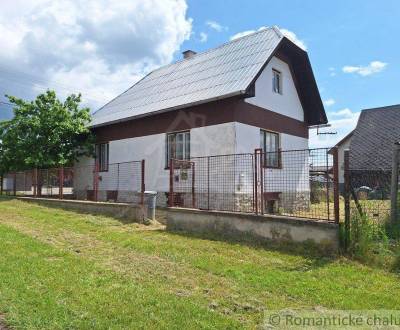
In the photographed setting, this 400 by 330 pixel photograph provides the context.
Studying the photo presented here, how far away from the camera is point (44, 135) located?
17.8 metres

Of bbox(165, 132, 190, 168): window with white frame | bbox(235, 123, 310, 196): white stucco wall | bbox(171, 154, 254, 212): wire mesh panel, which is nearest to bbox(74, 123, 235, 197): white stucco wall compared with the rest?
bbox(165, 132, 190, 168): window with white frame

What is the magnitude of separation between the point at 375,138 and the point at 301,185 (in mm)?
18666

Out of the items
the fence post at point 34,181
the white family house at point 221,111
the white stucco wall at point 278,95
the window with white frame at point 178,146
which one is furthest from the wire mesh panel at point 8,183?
the white stucco wall at point 278,95

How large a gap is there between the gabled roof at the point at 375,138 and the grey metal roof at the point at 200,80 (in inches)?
557

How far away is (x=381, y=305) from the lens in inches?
180

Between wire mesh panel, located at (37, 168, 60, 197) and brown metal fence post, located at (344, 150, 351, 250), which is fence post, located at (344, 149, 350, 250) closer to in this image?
brown metal fence post, located at (344, 150, 351, 250)

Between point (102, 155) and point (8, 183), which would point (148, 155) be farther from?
point (8, 183)

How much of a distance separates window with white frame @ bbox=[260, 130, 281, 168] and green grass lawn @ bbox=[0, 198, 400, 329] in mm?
5745

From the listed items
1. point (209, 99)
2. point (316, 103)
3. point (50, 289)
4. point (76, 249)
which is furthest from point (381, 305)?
point (316, 103)

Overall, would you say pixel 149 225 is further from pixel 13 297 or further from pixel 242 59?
pixel 242 59

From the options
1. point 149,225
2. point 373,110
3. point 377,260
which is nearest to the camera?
point 377,260

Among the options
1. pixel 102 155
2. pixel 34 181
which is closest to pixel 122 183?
pixel 102 155

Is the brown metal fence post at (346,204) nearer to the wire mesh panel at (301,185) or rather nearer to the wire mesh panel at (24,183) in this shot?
the wire mesh panel at (301,185)

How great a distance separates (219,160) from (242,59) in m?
4.06
